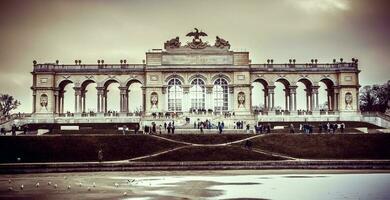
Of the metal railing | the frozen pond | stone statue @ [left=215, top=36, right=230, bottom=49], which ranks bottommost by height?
the frozen pond

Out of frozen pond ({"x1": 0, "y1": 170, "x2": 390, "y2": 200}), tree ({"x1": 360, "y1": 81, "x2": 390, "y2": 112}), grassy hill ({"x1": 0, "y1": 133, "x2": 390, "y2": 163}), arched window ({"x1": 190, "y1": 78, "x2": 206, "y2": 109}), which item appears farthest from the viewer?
tree ({"x1": 360, "y1": 81, "x2": 390, "y2": 112})

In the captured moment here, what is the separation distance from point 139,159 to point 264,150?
11.1m

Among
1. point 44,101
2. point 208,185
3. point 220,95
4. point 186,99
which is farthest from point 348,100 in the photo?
point 208,185

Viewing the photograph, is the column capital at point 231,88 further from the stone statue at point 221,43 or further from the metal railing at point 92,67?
the metal railing at point 92,67

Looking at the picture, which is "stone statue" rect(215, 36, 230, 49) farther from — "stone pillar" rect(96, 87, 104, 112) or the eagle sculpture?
"stone pillar" rect(96, 87, 104, 112)

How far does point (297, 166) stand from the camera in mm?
46625

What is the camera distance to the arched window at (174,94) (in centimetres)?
8244

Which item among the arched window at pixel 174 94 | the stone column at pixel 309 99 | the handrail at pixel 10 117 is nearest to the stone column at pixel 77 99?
the handrail at pixel 10 117

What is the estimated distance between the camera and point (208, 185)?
3375cm

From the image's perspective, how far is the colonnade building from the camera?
81.9m

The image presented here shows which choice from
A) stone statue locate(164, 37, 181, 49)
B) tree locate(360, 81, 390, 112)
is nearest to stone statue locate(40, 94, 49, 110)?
stone statue locate(164, 37, 181, 49)

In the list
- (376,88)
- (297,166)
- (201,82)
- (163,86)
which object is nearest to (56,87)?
(163,86)

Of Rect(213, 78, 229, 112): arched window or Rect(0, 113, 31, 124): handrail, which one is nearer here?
Result: Rect(0, 113, 31, 124): handrail

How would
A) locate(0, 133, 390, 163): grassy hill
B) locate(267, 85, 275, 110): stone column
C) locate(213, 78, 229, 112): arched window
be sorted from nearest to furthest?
locate(0, 133, 390, 163): grassy hill < locate(213, 78, 229, 112): arched window < locate(267, 85, 275, 110): stone column
